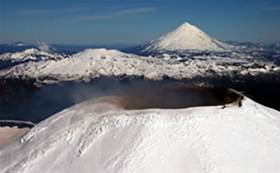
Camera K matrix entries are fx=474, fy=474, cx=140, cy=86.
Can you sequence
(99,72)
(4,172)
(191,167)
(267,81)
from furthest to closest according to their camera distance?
(99,72) < (267,81) < (4,172) < (191,167)

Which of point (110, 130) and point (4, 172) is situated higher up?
point (110, 130)

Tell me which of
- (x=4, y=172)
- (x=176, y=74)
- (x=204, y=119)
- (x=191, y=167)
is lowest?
(x=176, y=74)

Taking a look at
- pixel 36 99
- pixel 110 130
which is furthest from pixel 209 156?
pixel 36 99

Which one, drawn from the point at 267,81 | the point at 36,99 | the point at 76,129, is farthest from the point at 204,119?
the point at 267,81

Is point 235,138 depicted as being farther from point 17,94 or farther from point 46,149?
point 17,94

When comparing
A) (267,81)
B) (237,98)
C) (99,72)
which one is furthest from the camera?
(99,72)

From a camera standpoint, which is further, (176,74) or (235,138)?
(176,74)
